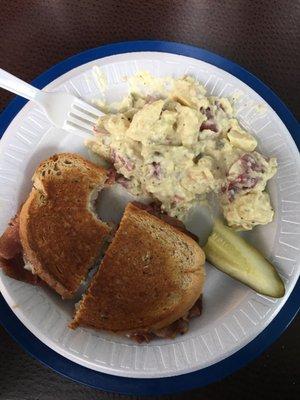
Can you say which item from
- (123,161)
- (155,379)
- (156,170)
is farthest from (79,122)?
(155,379)

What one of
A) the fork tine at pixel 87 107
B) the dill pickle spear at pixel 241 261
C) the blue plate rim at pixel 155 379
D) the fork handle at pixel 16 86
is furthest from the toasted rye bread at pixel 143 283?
the fork handle at pixel 16 86

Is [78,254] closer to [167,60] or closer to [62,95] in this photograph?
[62,95]

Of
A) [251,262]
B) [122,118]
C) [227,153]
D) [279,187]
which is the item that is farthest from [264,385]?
[122,118]

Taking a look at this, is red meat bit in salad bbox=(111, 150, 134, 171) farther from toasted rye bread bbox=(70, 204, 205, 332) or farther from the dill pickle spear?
the dill pickle spear

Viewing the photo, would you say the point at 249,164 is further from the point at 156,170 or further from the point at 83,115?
the point at 83,115

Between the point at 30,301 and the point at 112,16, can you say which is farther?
the point at 112,16

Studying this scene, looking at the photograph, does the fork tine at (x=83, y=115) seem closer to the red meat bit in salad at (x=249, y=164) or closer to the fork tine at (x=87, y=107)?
the fork tine at (x=87, y=107)
